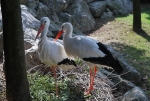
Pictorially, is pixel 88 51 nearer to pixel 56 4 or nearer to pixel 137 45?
pixel 137 45

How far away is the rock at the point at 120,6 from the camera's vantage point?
50.7 ft

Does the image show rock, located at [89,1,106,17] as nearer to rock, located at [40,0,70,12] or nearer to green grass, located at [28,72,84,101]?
→ rock, located at [40,0,70,12]

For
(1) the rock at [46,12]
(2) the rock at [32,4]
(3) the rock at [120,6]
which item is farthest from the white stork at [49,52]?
(3) the rock at [120,6]

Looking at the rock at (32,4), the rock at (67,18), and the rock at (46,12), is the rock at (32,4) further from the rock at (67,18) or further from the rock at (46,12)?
the rock at (67,18)

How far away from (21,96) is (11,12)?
4.04ft

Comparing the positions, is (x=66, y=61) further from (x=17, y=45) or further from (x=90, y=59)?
(x=17, y=45)

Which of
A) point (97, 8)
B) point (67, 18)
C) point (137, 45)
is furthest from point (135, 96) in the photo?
point (97, 8)

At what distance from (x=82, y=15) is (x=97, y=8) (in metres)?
1.80

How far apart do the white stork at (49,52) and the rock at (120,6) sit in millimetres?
10209

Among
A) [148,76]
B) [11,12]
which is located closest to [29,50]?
[11,12]

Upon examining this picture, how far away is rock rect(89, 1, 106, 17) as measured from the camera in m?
14.6

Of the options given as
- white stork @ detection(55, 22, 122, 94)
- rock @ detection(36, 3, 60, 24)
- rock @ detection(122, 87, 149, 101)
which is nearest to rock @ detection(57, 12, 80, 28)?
rock @ detection(36, 3, 60, 24)

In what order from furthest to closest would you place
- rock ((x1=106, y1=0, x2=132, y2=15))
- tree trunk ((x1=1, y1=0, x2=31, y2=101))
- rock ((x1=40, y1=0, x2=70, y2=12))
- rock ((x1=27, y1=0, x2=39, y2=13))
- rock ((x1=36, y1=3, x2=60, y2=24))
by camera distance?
rock ((x1=106, y1=0, x2=132, y2=15)) < rock ((x1=40, y1=0, x2=70, y2=12)) < rock ((x1=36, y1=3, x2=60, y2=24)) < rock ((x1=27, y1=0, x2=39, y2=13)) < tree trunk ((x1=1, y1=0, x2=31, y2=101))

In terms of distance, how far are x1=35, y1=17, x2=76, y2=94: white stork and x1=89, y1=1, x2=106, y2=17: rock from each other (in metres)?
9.10
